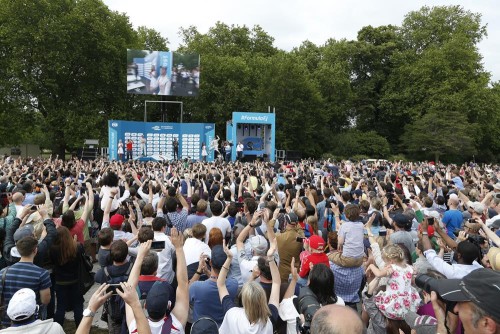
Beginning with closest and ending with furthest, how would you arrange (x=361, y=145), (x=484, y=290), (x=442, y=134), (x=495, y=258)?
1. (x=484, y=290)
2. (x=495, y=258)
3. (x=442, y=134)
4. (x=361, y=145)

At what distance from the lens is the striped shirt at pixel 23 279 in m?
3.81

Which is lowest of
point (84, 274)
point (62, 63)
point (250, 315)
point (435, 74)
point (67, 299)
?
point (67, 299)

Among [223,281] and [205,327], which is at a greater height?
[223,281]

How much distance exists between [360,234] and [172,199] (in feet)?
9.47

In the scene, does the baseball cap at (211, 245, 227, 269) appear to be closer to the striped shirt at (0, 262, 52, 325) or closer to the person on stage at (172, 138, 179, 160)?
the striped shirt at (0, 262, 52, 325)

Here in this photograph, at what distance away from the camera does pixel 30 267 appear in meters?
3.89

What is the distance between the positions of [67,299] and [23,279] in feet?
3.56

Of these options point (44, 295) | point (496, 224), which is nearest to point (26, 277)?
point (44, 295)

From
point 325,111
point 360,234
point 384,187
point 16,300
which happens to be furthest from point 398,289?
point 325,111

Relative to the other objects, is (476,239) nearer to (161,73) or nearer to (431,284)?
(431,284)

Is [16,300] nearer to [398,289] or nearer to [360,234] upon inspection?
[398,289]

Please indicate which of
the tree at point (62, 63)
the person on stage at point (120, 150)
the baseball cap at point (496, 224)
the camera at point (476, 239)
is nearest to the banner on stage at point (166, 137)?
the person on stage at point (120, 150)

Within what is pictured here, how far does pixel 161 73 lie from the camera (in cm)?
2647

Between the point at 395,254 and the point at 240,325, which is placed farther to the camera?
the point at 395,254
